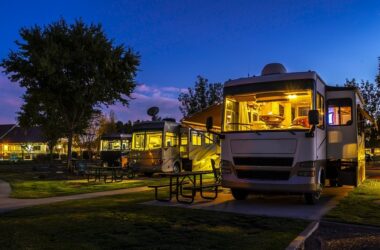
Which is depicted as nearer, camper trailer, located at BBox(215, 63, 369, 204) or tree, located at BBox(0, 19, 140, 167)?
camper trailer, located at BBox(215, 63, 369, 204)

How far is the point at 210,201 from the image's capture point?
38.6 ft

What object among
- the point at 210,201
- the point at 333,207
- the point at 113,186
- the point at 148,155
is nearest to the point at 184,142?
the point at 148,155

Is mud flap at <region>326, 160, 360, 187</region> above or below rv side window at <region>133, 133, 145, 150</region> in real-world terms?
below

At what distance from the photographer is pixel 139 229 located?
749 centimetres

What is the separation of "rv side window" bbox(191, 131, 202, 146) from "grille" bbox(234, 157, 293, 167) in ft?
42.6

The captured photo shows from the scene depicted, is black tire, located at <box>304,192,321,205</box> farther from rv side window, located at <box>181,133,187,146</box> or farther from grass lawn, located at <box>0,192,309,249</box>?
rv side window, located at <box>181,133,187,146</box>

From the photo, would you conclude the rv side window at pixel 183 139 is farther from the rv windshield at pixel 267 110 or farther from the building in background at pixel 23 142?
the building in background at pixel 23 142

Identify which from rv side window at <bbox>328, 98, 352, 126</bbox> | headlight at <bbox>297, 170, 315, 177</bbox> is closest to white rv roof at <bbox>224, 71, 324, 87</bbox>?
rv side window at <bbox>328, 98, 352, 126</bbox>

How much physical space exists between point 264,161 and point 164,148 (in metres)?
12.6

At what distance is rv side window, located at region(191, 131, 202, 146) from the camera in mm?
23844

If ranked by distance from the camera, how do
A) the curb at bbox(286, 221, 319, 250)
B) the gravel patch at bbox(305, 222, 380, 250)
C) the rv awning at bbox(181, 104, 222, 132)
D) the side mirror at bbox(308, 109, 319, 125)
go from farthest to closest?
the rv awning at bbox(181, 104, 222, 132) < the side mirror at bbox(308, 109, 319, 125) < the gravel patch at bbox(305, 222, 380, 250) < the curb at bbox(286, 221, 319, 250)

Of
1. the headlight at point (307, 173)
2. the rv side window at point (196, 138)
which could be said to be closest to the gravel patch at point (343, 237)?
the headlight at point (307, 173)

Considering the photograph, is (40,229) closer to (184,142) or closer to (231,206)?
(231,206)

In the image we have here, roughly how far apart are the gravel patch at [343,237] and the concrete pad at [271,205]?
2.97ft
